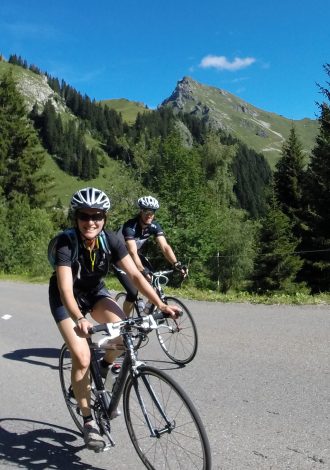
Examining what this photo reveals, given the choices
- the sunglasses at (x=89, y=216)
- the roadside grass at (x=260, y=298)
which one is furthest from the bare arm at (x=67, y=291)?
the roadside grass at (x=260, y=298)

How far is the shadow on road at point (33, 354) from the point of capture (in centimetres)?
681

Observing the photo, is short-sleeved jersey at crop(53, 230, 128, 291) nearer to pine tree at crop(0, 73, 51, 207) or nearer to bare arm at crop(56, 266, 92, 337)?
bare arm at crop(56, 266, 92, 337)

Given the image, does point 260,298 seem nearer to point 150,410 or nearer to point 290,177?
point 150,410

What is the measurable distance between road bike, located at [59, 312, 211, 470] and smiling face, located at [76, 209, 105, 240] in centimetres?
82

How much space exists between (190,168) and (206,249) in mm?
10500

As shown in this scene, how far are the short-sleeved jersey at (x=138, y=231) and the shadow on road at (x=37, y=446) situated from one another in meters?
2.99

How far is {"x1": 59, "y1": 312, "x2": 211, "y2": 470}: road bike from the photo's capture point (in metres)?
3.11

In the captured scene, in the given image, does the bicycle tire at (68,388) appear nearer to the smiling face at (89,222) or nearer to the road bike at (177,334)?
the smiling face at (89,222)

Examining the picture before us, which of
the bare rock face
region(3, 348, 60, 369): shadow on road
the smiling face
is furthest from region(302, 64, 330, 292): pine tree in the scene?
the bare rock face

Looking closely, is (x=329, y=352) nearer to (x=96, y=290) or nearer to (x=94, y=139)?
(x=96, y=290)

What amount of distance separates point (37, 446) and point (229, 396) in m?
2.02

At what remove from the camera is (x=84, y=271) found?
4.02 meters

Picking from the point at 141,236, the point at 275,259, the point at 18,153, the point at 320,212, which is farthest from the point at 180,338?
the point at 18,153

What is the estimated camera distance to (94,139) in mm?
160000
